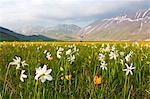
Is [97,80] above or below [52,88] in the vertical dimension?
above

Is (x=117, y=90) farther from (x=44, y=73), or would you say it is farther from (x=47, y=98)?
(x=44, y=73)

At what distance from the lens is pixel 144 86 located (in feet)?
13.2

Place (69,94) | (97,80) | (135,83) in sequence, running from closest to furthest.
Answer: (97,80) → (69,94) → (135,83)

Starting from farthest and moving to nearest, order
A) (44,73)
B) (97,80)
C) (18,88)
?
(18,88) < (97,80) < (44,73)

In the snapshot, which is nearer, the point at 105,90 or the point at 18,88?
the point at 105,90

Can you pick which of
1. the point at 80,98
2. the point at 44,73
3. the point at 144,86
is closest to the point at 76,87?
the point at 80,98

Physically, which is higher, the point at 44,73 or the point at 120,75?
the point at 44,73

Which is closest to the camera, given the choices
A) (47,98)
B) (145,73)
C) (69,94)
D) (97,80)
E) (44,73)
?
(44,73)

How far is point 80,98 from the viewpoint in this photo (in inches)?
135

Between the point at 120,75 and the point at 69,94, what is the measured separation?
1292 mm

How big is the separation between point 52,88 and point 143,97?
109cm

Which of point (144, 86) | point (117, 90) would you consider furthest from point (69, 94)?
point (144, 86)

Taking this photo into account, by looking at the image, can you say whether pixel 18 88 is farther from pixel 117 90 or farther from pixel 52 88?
pixel 117 90

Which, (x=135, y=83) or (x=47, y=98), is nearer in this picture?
(x=47, y=98)
